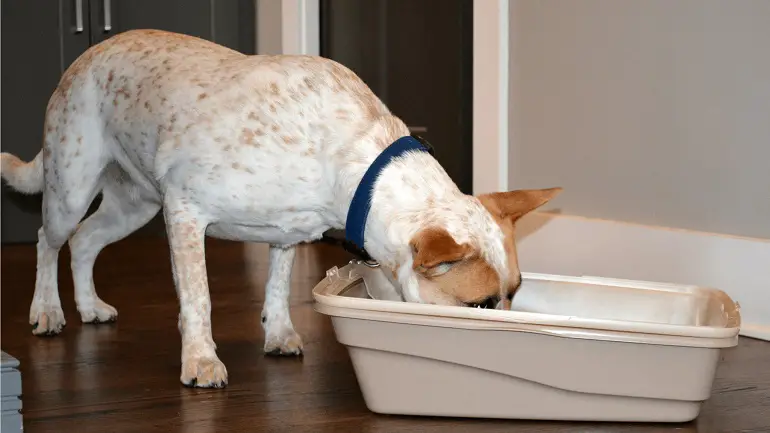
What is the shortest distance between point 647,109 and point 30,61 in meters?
3.35

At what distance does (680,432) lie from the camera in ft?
6.23

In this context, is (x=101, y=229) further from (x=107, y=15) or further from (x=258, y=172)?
(x=107, y=15)

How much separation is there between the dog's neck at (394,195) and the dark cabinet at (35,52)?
347 cm

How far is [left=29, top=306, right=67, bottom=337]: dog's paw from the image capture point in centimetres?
287


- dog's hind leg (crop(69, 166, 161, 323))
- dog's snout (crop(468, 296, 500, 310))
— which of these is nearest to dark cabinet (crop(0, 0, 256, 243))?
dog's hind leg (crop(69, 166, 161, 323))

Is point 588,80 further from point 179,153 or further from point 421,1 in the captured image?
point 179,153

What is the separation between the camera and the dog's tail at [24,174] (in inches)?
119

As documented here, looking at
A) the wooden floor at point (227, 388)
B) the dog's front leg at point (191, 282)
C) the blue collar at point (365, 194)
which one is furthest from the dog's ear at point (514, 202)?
the dog's front leg at point (191, 282)

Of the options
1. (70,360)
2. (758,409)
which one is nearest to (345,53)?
(70,360)

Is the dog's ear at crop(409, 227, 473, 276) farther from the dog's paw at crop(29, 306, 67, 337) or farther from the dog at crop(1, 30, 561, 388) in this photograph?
the dog's paw at crop(29, 306, 67, 337)

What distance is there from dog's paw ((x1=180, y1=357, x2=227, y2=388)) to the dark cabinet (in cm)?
328

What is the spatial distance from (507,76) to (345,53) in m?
1.65

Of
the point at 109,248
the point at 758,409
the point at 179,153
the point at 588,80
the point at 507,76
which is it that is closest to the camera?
the point at 758,409

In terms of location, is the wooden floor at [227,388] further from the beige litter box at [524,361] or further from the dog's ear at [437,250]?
the dog's ear at [437,250]
